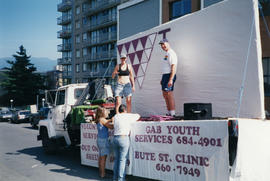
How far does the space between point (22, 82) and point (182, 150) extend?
45315mm

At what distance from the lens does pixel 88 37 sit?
48.3 metres

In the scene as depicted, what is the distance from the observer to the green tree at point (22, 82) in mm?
45062

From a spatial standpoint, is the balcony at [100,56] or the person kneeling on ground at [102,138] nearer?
the person kneeling on ground at [102,138]

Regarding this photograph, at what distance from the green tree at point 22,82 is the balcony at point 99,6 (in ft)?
43.6

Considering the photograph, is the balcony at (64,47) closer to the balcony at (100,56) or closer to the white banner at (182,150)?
the balcony at (100,56)

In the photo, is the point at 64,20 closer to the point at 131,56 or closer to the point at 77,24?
the point at 77,24

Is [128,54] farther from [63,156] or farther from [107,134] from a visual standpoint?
[63,156]

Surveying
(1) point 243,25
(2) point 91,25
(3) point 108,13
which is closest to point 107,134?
(1) point 243,25

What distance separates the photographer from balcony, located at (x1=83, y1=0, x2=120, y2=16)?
139 ft

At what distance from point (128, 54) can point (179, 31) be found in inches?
86.1

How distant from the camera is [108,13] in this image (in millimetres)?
44344

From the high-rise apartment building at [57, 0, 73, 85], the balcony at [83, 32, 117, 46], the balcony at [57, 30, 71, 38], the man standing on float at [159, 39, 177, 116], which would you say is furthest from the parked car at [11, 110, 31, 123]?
the balcony at [57, 30, 71, 38]

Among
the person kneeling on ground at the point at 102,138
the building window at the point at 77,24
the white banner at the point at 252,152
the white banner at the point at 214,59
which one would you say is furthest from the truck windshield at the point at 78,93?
the building window at the point at 77,24

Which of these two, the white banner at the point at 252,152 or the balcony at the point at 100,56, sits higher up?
the balcony at the point at 100,56
